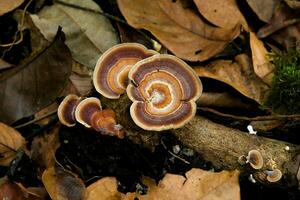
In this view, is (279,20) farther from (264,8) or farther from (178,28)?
(178,28)

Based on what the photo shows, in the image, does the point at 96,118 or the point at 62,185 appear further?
the point at 62,185

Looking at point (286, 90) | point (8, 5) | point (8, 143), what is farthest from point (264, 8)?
point (8, 143)

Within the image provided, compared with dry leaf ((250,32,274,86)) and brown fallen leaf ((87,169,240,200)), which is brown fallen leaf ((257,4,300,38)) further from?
brown fallen leaf ((87,169,240,200))

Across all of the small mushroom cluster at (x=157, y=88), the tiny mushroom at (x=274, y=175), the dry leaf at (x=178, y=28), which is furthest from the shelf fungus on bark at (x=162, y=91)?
the tiny mushroom at (x=274, y=175)

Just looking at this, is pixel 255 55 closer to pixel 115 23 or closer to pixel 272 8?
pixel 272 8

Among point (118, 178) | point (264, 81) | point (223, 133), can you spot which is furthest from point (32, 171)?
point (264, 81)

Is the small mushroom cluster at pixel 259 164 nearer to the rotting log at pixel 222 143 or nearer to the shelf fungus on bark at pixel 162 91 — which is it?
the rotting log at pixel 222 143

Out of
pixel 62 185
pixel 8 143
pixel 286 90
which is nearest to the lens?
pixel 62 185
